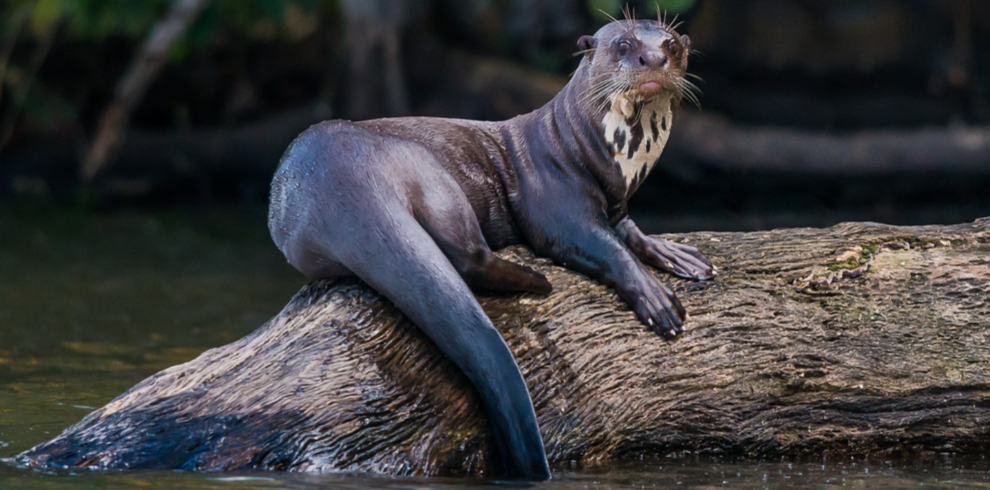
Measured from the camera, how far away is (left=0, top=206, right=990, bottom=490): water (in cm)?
358

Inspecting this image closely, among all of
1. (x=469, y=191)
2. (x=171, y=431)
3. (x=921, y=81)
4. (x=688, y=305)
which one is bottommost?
(x=171, y=431)

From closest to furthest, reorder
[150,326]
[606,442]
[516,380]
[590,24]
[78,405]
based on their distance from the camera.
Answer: [516,380], [606,442], [78,405], [150,326], [590,24]

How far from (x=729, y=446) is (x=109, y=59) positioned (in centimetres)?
1181

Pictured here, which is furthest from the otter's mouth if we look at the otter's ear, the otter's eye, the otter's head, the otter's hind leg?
the otter's hind leg

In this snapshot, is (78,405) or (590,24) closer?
(78,405)

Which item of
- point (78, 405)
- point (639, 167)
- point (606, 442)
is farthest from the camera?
point (78, 405)

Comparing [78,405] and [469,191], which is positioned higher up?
[469,191]

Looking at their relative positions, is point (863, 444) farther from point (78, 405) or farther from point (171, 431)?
point (78, 405)

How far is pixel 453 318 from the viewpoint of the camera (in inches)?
141

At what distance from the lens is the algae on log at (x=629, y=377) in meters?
3.62

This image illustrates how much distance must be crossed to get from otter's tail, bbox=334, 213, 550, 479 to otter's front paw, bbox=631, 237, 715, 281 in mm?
730

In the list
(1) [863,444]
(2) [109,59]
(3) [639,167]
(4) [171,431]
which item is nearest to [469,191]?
(3) [639,167]

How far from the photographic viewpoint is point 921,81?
41.0 ft

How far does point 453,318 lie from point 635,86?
3.11ft
